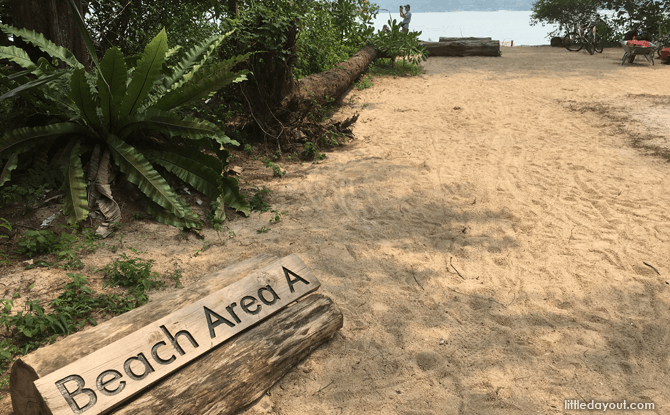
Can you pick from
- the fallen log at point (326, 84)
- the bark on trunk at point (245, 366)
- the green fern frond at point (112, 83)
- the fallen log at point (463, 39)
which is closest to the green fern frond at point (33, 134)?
the green fern frond at point (112, 83)

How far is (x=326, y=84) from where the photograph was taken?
7.42 meters

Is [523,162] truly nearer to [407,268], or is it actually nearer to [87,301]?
[407,268]

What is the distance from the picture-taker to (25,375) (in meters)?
1.82

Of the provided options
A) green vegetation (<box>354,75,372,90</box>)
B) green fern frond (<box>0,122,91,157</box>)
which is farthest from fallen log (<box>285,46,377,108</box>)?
green fern frond (<box>0,122,91,157</box>)

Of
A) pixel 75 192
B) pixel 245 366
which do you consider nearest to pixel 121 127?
pixel 75 192

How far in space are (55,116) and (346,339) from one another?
3.16 meters

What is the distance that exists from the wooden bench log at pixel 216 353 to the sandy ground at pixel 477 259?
0.51 ft

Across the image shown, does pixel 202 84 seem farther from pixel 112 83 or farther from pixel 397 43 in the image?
pixel 397 43

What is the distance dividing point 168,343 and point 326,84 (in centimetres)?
602

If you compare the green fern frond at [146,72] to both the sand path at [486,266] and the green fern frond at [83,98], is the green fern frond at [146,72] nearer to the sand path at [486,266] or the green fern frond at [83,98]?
the green fern frond at [83,98]

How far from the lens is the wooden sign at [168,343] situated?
1752 millimetres

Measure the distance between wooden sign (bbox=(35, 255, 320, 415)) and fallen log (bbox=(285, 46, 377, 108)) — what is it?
3.82 meters

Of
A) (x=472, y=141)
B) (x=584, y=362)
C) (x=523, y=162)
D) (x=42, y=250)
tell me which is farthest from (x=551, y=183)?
(x=42, y=250)

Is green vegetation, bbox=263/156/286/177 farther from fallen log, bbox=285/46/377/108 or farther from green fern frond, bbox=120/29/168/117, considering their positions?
green fern frond, bbox=120/29/168/117
